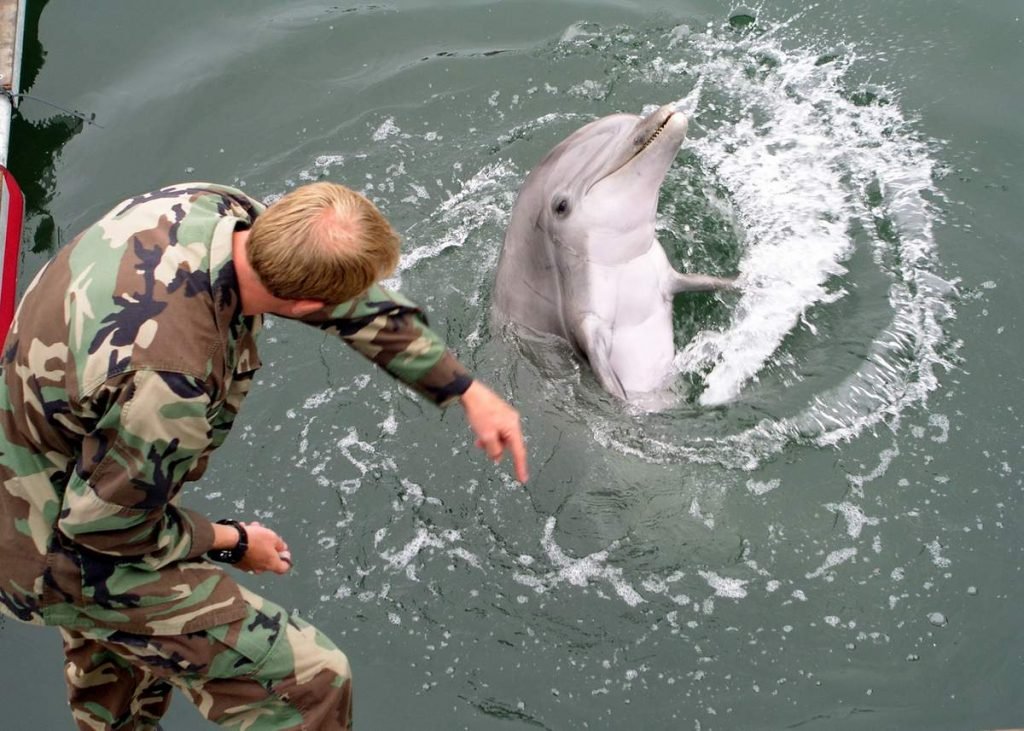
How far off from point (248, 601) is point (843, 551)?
3.24 meters

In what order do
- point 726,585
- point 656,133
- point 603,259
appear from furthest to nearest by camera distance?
1. point 603,259
2. point 656,133
3. point 726,585

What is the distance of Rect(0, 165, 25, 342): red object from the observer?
22.1ft

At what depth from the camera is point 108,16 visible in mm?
9383

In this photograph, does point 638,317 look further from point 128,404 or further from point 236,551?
point 128,404

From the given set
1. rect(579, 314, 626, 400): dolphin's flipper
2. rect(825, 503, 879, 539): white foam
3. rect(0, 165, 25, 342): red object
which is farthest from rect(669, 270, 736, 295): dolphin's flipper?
rect(0, 165, 25, 342): red object

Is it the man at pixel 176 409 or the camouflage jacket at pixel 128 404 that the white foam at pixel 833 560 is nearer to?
the man at pixel 176 409

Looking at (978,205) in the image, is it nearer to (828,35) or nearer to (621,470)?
(828,35)

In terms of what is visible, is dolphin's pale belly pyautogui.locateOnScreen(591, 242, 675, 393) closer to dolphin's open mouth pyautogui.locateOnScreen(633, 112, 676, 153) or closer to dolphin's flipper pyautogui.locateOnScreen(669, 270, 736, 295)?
dolphin's flipper pyautogui.locateOnScreen(669, 270, 736, 295)

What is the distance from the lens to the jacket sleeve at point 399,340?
154 inches

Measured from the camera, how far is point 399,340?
402 cm

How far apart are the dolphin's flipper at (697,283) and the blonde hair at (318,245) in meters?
3.53

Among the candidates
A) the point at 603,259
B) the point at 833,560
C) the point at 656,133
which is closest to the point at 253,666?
the point at 833,560

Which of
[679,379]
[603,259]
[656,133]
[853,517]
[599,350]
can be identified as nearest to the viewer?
[853,517]

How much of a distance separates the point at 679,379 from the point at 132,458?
155 inches
